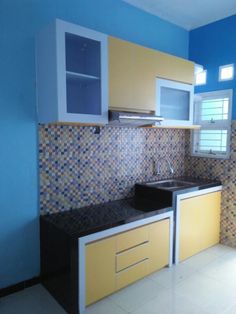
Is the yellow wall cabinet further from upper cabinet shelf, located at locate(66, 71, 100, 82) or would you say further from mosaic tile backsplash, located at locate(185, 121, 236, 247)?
mosaic tile backsplash, located at locate(185, 121, 236, 247)

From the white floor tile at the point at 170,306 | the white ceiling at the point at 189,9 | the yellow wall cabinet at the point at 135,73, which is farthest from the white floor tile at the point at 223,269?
the white ceiling at the point at 189,9

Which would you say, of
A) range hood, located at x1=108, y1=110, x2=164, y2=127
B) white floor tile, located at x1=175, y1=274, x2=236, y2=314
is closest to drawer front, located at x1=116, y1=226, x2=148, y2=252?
white floor tile, located at x1=175, y1=274, x2=236, y2=314

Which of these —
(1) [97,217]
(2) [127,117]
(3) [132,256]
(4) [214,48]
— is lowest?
(3) [132,256]

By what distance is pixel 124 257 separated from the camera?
211cm

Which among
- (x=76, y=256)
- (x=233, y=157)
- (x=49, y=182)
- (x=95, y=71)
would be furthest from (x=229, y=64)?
(x=76, y=256)

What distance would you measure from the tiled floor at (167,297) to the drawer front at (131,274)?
7cm

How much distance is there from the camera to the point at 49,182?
2205mm

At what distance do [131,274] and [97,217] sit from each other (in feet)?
1.91

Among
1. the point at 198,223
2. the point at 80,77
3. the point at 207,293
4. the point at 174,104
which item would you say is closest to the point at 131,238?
the point at 207,293

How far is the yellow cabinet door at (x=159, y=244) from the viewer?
233 centimetres

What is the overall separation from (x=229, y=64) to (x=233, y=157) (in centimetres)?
109

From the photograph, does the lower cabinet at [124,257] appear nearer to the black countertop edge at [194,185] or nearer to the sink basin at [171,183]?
the black countertop edge at [194,185]

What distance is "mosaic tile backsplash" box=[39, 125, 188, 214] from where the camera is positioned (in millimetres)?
2207

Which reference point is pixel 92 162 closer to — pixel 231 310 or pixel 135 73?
pixel 135 73
